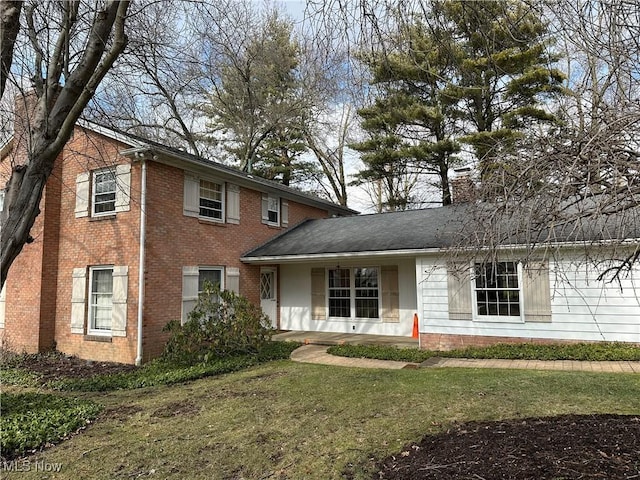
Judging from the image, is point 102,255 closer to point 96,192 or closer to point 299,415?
point 96,192

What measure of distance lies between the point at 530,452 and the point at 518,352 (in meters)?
6.52

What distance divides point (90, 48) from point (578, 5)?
4845 millimetres

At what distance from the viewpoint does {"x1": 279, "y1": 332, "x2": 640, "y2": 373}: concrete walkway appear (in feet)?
26.6

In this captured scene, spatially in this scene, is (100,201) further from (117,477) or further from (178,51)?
(117,477)

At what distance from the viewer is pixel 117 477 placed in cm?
415

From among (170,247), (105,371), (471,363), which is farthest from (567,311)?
(105,371)

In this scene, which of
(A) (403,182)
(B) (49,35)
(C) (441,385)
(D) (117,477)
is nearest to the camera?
(D) (117,477)

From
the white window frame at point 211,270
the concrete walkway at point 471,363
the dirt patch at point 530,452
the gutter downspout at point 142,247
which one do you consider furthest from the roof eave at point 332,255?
the dirt patch at point 530,452

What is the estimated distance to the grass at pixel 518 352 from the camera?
8.80 metres

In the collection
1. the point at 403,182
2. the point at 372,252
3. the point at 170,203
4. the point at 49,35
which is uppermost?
the point at 403,182

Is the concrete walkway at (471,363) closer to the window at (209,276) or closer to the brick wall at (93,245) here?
the window at (209,276)

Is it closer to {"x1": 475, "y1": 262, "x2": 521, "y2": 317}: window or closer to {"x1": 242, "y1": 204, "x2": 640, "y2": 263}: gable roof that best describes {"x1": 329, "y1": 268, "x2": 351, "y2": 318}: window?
{"x1": 242, "y1": 204, "x2": 640, "y2": 263}: gable roof

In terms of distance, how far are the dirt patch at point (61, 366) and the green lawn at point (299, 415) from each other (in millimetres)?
2011

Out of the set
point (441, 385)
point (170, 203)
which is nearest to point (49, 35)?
point (170, 203)
